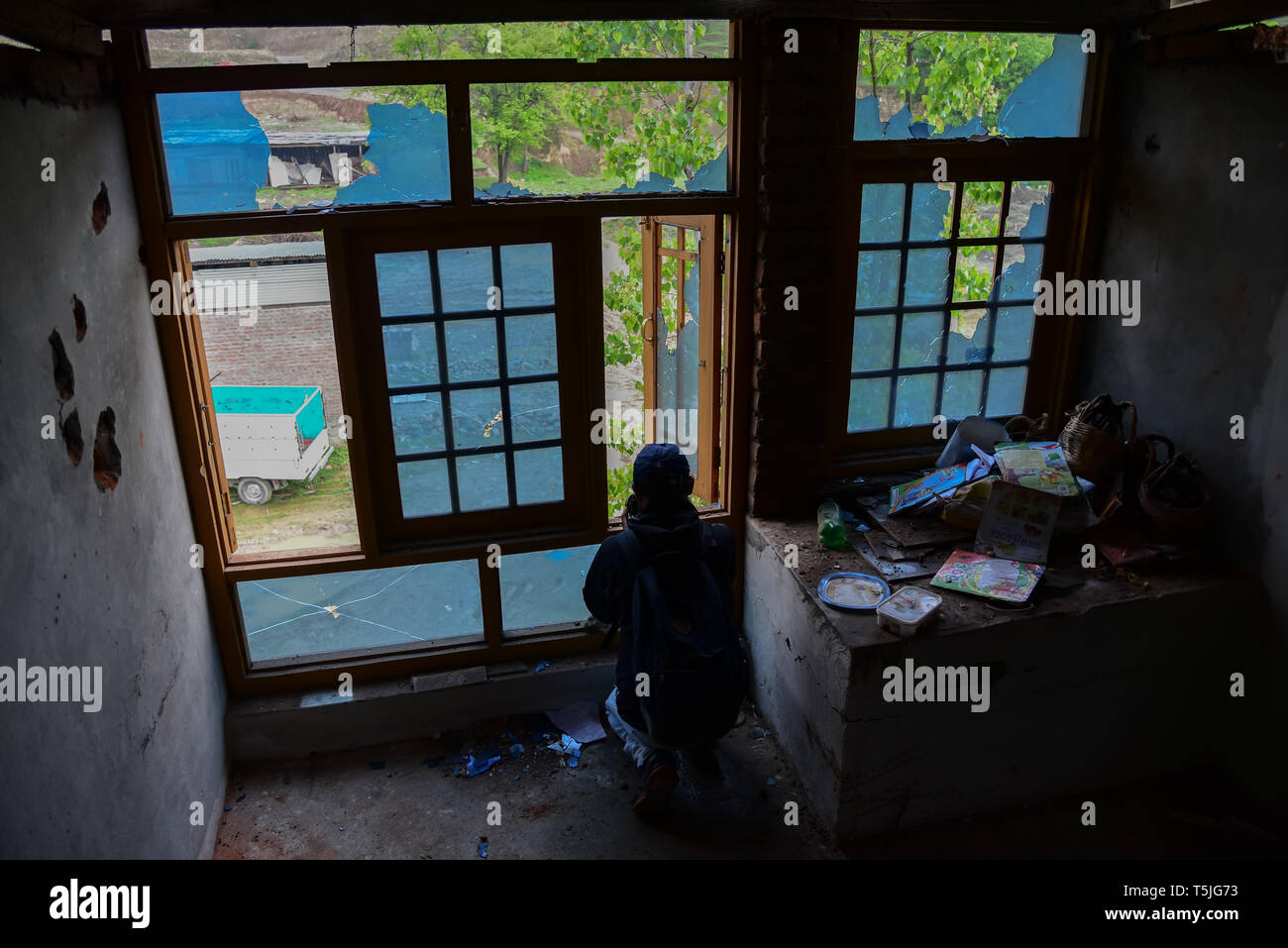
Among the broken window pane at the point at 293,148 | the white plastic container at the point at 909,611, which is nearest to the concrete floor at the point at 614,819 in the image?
the white plastic container at the point at 909,611

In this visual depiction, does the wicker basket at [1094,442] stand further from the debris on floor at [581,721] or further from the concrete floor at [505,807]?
the debris on floor at [581,721]

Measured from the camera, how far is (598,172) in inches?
129

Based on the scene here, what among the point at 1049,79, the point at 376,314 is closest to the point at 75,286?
the point at 376,314

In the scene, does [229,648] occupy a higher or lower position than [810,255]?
lower

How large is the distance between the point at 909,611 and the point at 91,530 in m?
A: 2.52

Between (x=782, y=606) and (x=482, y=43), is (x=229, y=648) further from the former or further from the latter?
(x=482, y=43)

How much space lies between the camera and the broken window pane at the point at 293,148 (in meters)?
2.89

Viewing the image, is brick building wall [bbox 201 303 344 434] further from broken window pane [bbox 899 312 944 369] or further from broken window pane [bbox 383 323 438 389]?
broken window pane [bbox 899 312 944 369]

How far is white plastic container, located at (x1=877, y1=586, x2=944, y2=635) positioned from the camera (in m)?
2.79

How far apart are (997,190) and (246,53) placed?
9.81ft

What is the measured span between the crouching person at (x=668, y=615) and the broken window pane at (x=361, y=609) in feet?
2.84

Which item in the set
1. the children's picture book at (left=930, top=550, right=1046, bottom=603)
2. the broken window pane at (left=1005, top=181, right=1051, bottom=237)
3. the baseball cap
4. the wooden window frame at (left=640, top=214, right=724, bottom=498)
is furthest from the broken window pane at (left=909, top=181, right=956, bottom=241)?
the baseball cap

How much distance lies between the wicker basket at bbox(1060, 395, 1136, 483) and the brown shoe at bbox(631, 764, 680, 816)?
2.03 meters
